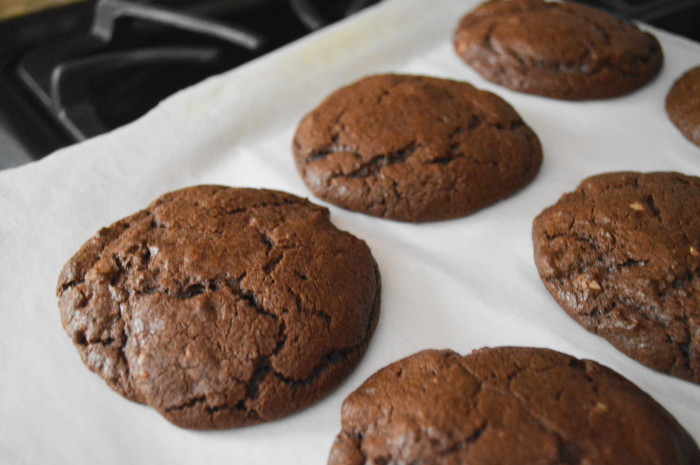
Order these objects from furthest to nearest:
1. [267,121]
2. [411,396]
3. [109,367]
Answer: [267,121], [109,367], [411,396]

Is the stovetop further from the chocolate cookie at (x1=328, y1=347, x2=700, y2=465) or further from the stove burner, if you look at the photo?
the chocolate cookie at (x1=328, y1=347, x2=700, y2=465)

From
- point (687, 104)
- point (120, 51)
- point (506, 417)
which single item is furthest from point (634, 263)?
point (120, 51)

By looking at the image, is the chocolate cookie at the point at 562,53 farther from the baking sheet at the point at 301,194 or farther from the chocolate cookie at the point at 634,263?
the chocolate cookie at the point at 634,263

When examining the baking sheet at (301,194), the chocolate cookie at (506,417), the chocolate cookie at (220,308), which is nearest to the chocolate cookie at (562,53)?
the baking sheet at (301,194)

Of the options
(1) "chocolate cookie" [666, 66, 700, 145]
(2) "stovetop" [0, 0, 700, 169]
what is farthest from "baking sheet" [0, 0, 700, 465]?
(2) "stovetop" [0, 0, 700, 169]

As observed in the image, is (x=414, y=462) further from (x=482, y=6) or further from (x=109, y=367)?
(x=482, y=6)

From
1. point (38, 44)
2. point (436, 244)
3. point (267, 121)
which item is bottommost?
point (436, 244)

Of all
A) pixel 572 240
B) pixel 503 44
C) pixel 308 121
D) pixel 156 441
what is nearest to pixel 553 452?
pixel 572 240
